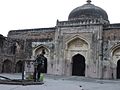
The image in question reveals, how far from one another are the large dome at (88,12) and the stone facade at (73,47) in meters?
0.12

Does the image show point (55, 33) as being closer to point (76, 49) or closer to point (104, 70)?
point (76, 49)

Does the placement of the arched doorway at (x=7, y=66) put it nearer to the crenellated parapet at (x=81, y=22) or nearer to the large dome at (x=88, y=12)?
the crenellated parapet at (x=81, y=22)

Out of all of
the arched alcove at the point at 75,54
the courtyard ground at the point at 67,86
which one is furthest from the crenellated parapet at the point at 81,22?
the courtyard ground at the point at 67,86

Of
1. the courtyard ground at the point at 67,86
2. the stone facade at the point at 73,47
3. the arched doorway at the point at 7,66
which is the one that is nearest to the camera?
the courtyard ground at the point at 67,86

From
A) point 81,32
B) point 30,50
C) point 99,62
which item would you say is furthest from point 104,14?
point 30,50

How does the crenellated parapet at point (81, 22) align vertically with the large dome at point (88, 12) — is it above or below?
below

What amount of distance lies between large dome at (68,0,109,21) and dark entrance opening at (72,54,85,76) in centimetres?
380

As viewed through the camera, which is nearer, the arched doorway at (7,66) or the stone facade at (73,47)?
the stone facade at (73,47)

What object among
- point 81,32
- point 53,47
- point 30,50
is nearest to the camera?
point 81,32

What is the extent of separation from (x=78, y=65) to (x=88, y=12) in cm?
498

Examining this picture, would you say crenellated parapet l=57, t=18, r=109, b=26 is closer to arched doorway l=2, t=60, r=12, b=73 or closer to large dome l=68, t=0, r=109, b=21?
large dome l=68, t=0, r=109, b=21

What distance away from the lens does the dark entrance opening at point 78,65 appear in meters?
22.2

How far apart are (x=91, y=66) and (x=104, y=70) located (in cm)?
111

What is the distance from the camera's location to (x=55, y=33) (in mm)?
22578
